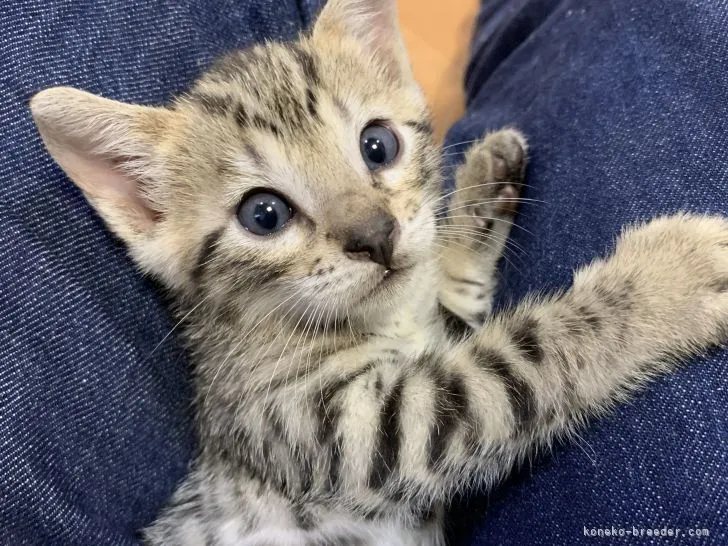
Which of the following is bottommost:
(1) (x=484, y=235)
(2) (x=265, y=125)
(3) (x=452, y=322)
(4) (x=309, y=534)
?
(4) (x=309, y=534)

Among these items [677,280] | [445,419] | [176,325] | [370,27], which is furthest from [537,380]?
[370,27]

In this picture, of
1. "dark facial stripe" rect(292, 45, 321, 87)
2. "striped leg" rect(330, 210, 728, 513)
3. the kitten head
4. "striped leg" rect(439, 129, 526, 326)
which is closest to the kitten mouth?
the kitten head

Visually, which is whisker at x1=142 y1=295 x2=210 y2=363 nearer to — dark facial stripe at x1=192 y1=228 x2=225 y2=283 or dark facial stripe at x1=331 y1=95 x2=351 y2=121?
dark facial stripe at x1=192 y1=228 x2=225 y2=283

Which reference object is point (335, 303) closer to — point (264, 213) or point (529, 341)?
point (264, 213)

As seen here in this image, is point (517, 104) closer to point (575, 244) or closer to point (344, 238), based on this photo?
point (575, 244)

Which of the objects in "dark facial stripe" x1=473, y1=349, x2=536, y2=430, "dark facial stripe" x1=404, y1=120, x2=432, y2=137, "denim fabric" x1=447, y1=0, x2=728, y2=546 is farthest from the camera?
"dark facial stripe" x1=404, y1=120, x2=432, y2=137

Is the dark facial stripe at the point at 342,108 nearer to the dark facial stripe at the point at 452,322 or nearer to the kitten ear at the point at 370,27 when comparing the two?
the kitten ear at the point at 370,27

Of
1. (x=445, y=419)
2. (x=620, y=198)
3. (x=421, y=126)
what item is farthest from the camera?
(x=421, y=126)
